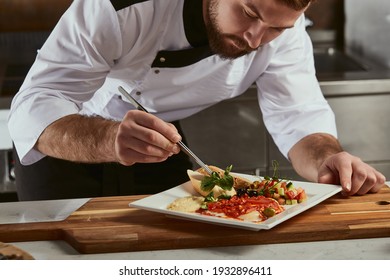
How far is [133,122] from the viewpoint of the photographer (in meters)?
1.46

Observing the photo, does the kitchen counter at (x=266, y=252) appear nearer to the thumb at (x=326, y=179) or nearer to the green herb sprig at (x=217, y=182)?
the green herb sprig at (x=217, y=182)

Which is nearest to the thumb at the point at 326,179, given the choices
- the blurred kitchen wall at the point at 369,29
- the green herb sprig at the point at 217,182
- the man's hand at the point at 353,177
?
the man's hand at the point at 353,177

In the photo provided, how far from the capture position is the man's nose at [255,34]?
1.72 metres

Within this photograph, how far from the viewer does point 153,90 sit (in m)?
2.04

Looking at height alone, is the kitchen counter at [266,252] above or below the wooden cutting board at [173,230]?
below

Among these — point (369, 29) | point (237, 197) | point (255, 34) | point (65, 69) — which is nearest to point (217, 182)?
point (237, 197)

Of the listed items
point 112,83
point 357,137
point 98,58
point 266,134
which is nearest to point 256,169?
point 266,134

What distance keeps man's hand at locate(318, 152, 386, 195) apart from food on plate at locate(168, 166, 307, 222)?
0.38 ft

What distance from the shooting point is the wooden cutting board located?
1333 mm

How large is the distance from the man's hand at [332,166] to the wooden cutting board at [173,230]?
0.08 metres

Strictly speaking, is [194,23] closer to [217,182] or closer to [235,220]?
[217,182]

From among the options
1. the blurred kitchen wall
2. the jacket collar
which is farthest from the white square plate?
the blurred kitchen wall

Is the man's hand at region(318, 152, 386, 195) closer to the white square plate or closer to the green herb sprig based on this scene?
the white square plate

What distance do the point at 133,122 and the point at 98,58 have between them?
1.48 ft
